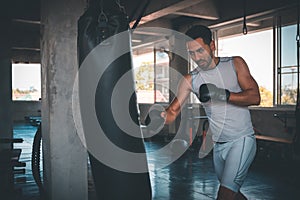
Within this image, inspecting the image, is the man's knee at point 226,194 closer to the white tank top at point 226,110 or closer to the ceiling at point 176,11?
the white tank top at point 226,110

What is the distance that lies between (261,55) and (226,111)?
4.20 m

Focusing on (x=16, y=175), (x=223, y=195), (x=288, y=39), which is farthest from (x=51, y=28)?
(x=288, y=39)

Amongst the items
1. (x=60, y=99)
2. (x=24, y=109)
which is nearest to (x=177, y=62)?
(x=60, y=99)

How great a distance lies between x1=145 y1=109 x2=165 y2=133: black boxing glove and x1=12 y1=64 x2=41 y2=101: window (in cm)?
1284

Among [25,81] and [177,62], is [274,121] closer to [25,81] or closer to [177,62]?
[177,62]

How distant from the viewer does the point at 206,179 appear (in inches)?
164

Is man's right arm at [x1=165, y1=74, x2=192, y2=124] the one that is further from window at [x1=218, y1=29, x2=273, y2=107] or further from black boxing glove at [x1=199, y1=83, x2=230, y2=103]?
window at [x1=218, y1=29, x2=273, y2=107]

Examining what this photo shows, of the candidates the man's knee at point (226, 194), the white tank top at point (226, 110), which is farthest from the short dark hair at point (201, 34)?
the man's knee at point (226, 194)

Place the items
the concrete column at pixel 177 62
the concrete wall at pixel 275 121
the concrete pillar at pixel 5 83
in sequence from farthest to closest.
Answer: the concrete column at pixel 177 62 < the concrete wall at pixel 275 121 < the concrete pillar at pixel 5 83

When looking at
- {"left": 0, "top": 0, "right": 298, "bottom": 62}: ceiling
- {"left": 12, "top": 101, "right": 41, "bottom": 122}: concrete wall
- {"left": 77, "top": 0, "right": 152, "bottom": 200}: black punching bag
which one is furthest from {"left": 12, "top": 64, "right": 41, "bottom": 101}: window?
{"left": 77, "top": 0, "right": 152, "bottom": 200}: black punching bag

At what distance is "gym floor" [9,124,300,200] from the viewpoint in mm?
3492

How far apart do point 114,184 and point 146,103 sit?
26.7 ft

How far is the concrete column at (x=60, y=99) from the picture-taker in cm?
266

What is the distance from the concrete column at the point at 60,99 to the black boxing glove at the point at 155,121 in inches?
35.1
